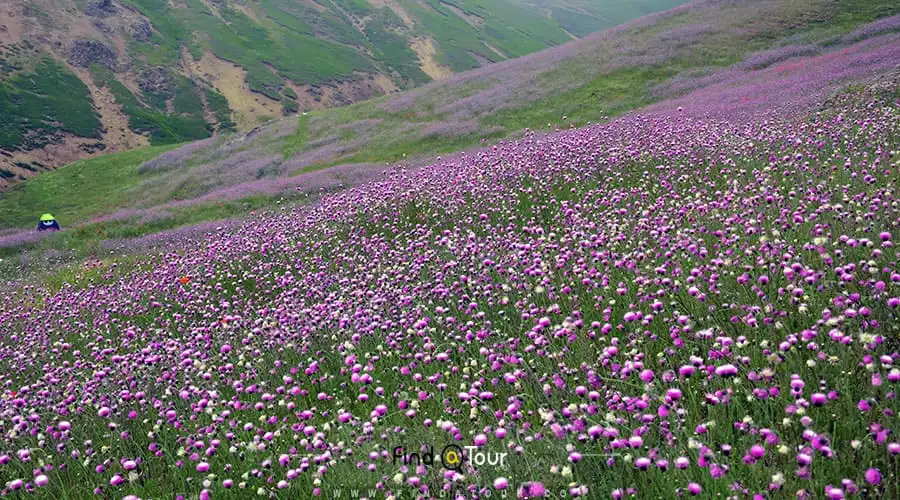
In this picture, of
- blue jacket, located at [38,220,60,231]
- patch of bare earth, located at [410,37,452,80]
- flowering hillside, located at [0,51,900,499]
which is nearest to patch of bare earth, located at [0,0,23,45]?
patch of bare earth, located at [410,37,452,80]

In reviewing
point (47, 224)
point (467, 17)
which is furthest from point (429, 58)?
point (47, 224)

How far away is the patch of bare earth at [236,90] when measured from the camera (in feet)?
263

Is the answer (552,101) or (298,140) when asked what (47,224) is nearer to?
(298,140)

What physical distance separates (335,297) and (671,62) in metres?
31.3

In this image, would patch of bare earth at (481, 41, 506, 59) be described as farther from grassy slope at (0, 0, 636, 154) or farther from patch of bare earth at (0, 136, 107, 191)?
patch of bare earth at (0, 136, 107, 191)

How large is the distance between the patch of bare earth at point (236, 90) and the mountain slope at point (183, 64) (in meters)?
0.23

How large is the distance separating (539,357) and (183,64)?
98428mm

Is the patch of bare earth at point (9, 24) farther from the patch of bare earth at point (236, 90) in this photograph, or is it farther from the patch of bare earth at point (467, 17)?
the patch of bare earth at point (467, 17)

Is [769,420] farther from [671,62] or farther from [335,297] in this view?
[671,62]

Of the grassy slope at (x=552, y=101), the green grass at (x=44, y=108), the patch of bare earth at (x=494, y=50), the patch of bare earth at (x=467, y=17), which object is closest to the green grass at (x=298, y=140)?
the grassy slope at (x=552, y=101)

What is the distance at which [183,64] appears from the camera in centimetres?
8975

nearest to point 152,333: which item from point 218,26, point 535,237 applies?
point 535,237

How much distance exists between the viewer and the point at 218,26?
10338 centimetres

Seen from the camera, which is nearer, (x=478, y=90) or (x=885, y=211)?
(x=885, y=211)
